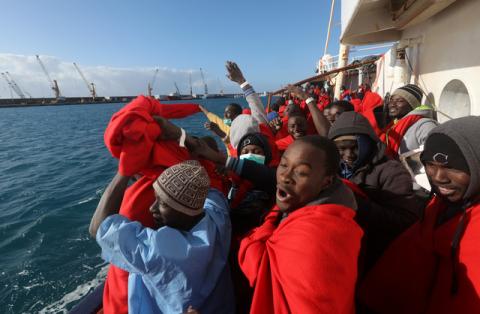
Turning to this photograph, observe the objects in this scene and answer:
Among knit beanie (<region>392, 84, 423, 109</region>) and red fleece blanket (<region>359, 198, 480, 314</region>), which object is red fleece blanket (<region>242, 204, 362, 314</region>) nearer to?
red fleece blanket (<region>359, 198, 480, 314</region>)

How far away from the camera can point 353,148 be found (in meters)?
2.09

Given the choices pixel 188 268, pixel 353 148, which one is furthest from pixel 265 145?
pixel 188 268

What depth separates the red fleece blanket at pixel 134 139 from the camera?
58.3 inches

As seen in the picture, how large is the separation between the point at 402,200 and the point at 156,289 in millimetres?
1660

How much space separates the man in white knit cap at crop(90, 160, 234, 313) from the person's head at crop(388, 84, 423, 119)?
9.56 ft

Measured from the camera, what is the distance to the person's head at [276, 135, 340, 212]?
4.47 ft

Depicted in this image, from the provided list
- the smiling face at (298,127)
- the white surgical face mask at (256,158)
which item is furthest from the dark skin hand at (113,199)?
the smiling face at (298,127)

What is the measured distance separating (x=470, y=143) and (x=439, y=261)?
0.63m

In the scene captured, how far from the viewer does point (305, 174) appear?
54.2 inches

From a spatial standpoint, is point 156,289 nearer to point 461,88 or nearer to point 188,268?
point 188,268

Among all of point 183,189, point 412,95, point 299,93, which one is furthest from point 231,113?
point 183,189

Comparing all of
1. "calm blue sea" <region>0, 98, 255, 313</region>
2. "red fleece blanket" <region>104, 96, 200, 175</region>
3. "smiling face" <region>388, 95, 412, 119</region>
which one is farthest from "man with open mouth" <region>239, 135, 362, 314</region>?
"calm blue sea" <region>0, 98, 255, 313</region>

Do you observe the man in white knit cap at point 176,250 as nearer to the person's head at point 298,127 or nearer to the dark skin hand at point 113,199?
the dark skin hand at point 113,199

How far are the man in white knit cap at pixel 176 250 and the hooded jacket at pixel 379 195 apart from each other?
3.09ft
